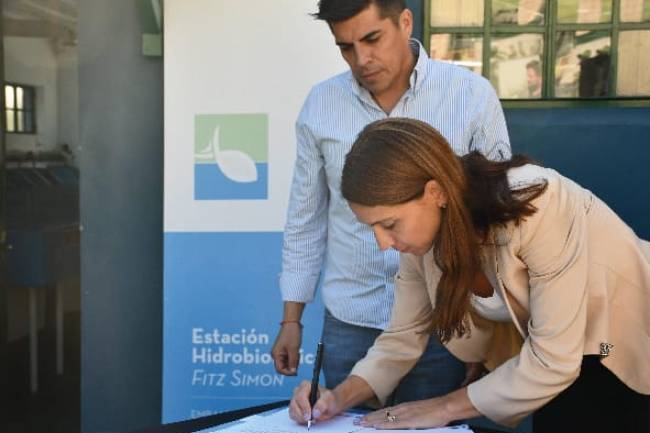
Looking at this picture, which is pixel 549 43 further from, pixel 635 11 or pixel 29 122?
pixel 29 122

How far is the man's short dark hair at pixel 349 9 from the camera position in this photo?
2148mm

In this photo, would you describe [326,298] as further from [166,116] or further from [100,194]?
[100,194]

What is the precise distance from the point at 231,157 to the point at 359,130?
1412 mm

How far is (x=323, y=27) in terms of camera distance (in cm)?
352

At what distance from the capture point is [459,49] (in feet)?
12.7

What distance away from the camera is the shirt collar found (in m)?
2.27

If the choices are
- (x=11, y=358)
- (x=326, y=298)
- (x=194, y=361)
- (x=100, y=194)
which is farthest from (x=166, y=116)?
(x=11, y=358)

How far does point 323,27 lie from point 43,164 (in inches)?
73.1

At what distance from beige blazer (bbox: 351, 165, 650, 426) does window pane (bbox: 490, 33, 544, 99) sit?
223 centimetres

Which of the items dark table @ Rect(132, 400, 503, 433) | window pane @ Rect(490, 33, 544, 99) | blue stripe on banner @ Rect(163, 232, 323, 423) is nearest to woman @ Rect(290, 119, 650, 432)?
dark table @ Rect(132, 400, 503, 433)

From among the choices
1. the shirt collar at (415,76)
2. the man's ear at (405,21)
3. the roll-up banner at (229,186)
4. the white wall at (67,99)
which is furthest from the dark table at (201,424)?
the white wall at (67,99)

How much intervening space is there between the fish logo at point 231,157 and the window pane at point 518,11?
1160 mm

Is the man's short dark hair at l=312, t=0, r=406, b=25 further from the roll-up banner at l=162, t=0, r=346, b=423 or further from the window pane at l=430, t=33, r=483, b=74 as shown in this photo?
the window pane at l=430, t=33, r=483, b=74

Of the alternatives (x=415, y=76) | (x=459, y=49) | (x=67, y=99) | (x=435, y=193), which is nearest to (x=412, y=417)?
(x=435, y=193)
